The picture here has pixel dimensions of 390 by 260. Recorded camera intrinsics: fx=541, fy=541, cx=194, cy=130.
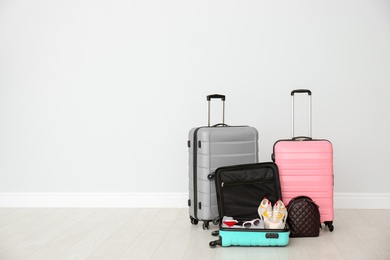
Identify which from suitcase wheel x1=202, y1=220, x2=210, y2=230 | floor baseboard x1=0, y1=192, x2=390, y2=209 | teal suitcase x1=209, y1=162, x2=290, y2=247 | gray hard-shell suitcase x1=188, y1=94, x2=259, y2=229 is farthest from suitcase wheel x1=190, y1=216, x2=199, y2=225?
floor baseboard x1=0, y1=192, x2=390, y2=209

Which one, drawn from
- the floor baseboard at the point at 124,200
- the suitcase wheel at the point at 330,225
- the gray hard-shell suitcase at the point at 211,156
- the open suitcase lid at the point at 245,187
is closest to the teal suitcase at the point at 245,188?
the open suitcase lid at the point at 245,187

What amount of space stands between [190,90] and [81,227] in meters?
1.43

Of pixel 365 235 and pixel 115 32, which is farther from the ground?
pixel 115 32

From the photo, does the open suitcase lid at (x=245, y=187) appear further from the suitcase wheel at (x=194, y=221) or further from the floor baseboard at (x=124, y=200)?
the floor baseboard at (x=124, y=200)

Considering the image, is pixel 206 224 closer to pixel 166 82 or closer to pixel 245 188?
pixel 245 188

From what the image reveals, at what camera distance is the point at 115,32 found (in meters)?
4.46

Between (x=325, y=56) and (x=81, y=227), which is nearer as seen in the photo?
(x=81, y=227)

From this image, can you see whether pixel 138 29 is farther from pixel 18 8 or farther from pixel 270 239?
pixel 270 239

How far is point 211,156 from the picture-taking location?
350 cm

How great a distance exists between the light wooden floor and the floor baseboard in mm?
130

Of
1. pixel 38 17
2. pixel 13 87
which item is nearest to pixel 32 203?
pixel 13 87

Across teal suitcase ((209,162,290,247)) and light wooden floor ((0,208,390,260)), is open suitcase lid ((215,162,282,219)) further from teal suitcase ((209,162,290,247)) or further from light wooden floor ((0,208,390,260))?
light wooden floor ((0,208,390,260))

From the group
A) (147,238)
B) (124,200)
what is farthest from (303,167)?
(124,200)

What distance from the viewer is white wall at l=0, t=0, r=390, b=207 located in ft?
14.1
